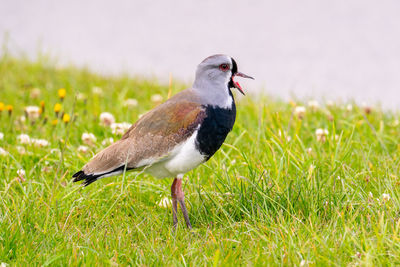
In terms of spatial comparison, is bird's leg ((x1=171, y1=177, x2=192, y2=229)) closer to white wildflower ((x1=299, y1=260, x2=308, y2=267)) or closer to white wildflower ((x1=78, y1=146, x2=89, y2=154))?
white wildflower ((x1=299, y1=260, x2=308, y2=267))

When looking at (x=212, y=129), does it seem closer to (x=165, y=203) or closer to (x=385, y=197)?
(x=165, y=203)

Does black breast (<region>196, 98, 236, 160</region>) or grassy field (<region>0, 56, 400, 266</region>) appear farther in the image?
black breast (<region>196, 98, 236, 160</region>)

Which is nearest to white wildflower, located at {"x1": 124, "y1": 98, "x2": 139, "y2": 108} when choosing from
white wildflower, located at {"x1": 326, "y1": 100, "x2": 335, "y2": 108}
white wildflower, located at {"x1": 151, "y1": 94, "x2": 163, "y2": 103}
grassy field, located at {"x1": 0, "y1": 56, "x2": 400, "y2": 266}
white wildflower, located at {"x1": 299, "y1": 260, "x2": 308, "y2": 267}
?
white wildflower, located at {"x1": 151, "y1": 94, "x2": 163, "y2": 103}

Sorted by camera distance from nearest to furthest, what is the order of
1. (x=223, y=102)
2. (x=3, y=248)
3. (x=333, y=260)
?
(x=333, y=260)
(x=3, y=248)
(x=223, y=102)

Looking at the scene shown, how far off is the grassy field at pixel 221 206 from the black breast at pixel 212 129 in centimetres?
27

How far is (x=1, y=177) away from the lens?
4.35m

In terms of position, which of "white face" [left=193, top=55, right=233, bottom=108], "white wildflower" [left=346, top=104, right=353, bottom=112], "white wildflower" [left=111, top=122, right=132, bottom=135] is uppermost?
"white face" [left=193, top=55, right=233, bottom=108]

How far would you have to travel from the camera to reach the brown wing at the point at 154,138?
375cm

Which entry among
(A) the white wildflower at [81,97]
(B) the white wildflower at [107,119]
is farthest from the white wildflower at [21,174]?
(A) the white wildflower at [81,97]

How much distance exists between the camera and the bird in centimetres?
372

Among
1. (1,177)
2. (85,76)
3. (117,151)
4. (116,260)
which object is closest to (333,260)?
(116,260)

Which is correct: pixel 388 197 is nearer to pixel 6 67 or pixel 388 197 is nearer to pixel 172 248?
pixel 172 248

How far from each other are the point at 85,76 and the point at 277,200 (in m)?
4.74

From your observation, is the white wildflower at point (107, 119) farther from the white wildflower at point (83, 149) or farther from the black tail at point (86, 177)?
the black tail at point (86, 177)
